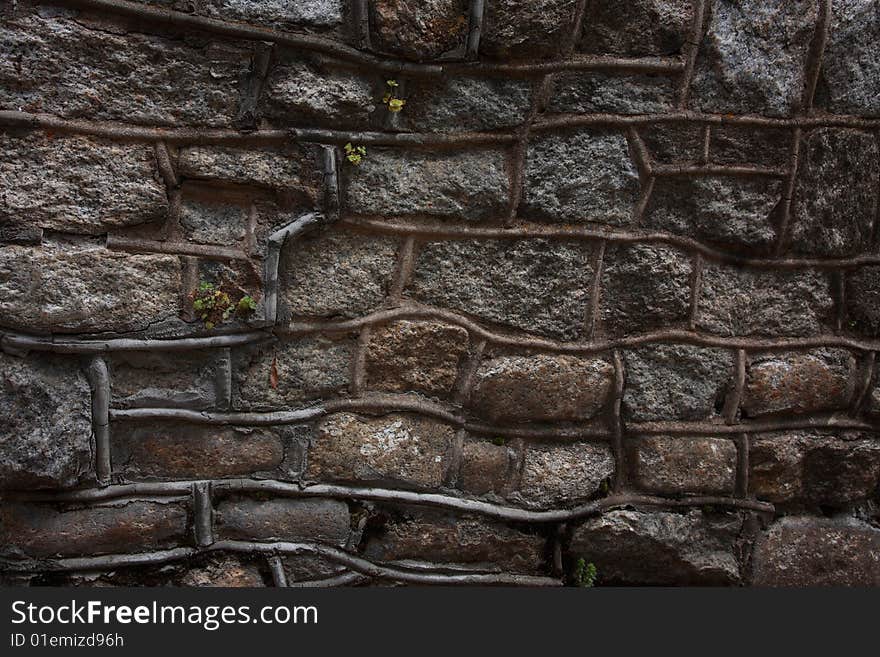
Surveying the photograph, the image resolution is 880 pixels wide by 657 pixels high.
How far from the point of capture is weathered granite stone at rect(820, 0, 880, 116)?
193 centimetres

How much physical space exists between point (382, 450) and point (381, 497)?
12 cm

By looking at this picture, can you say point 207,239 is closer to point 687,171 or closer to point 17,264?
point 17,264

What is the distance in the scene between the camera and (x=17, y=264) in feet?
5.17

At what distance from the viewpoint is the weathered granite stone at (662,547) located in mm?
1923

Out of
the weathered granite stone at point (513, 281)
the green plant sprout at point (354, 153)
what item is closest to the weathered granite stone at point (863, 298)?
the weathered granite stone at point (513, 281)

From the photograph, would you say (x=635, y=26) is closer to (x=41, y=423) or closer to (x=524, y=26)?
(x=524, y=26)

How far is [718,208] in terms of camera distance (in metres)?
1.92

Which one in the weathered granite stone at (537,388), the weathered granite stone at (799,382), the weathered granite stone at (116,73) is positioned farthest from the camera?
the weathered granite stone at (799,382)

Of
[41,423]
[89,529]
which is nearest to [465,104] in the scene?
[41,423]

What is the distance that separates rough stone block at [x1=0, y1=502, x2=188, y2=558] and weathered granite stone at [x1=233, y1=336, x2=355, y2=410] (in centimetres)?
33

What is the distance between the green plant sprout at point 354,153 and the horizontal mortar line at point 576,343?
0.39 metres

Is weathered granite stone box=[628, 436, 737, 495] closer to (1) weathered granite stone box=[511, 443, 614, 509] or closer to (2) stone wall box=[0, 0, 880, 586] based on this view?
(2) stone wall box=[0, 0, 880, 586]

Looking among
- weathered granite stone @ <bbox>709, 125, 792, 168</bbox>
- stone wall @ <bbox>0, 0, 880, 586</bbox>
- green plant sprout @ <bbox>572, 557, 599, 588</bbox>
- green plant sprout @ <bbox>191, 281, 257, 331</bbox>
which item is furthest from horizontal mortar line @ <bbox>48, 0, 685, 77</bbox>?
green plant sprout @ <bbox>572, 557, 599, 588</bbox>

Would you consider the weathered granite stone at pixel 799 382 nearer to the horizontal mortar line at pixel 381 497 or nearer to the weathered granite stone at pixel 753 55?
the horizontal mortar line at pixel 381 497
